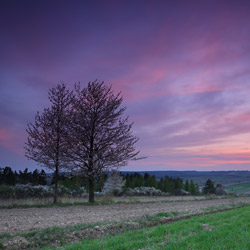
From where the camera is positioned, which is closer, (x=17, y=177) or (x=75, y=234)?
(x=75, y=234)

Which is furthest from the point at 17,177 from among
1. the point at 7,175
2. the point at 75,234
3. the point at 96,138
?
the point at 75,234

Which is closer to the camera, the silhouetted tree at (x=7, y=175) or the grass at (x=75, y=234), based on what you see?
the grass at (x=75, y=234)

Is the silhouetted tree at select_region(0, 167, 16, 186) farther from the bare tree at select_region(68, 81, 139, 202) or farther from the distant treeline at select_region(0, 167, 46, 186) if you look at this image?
the bare tree at select_region(68, 81, 139, 202)

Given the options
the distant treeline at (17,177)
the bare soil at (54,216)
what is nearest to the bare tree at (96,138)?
the bare soil at (54,216)

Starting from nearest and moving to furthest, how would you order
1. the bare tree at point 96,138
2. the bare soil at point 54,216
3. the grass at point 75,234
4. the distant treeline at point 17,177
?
the grass at point 75,234
the bare soil at point 54,216
the bare tree at point 96,138
the distant treeline at point 17,177

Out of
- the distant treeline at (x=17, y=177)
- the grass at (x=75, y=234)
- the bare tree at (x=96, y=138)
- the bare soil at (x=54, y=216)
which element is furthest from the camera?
the distant treeline at (x=17, y=177)

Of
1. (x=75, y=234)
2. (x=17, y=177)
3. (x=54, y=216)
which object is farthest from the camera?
(x=17, y=177)

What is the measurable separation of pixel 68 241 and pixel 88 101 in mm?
15236

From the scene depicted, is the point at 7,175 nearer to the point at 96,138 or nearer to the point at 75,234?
the point at 96,138

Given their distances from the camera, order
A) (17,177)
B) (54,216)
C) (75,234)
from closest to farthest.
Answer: (75,234) → (54,216) → (17,177)

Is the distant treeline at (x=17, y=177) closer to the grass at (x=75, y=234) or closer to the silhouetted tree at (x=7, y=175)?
the silhouetted tree at (x=7, y=175)

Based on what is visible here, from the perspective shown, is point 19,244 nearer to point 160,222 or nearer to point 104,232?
point 104,232

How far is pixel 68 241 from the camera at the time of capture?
26.2 ft

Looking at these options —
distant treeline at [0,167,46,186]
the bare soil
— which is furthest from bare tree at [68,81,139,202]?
distant treeline at [0,167,46,186]
